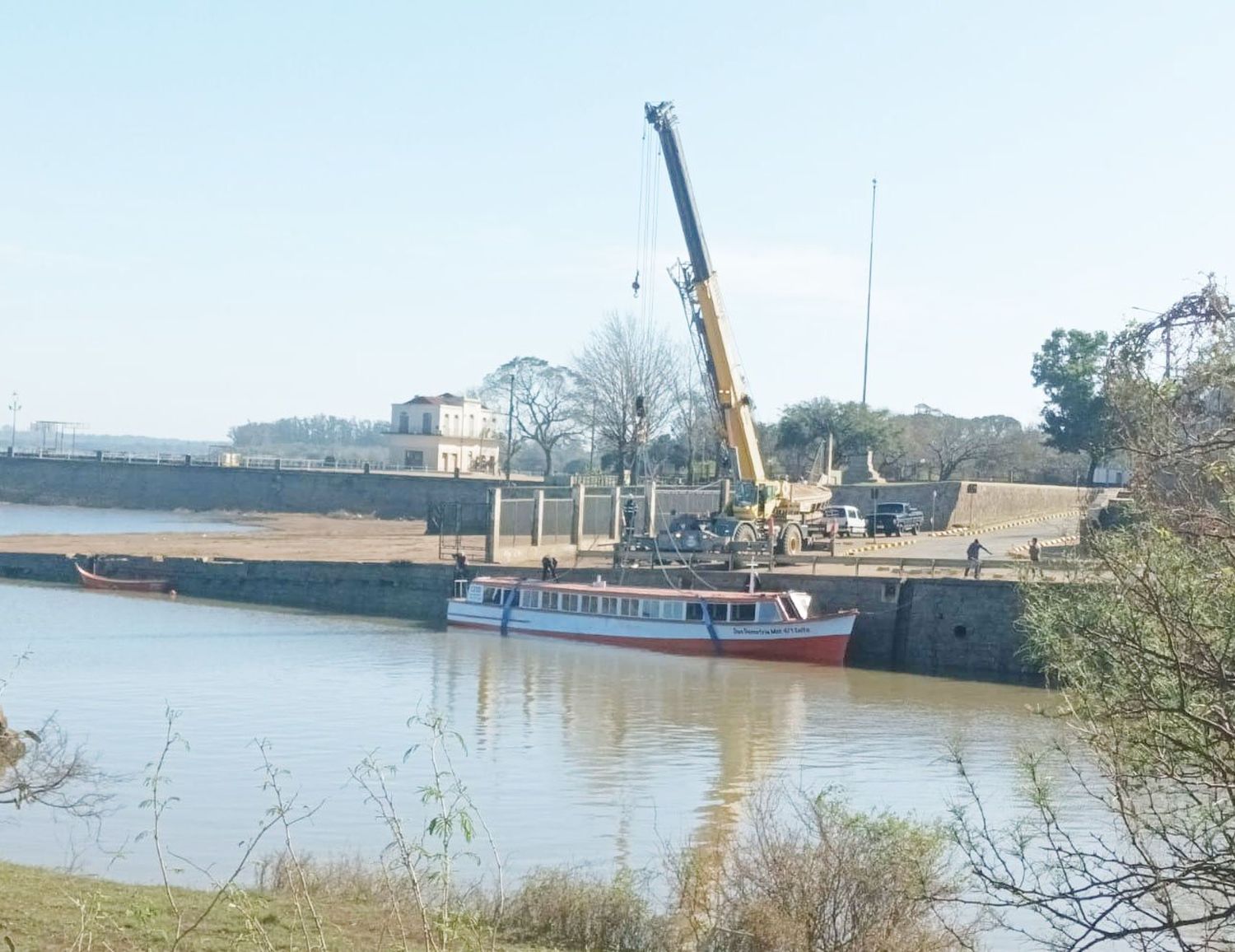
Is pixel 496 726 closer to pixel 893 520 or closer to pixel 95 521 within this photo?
pixel 893 520

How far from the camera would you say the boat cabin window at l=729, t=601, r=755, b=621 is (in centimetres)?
4200

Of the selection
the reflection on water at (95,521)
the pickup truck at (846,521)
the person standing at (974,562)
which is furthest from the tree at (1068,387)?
the reflection on water at (95,521)

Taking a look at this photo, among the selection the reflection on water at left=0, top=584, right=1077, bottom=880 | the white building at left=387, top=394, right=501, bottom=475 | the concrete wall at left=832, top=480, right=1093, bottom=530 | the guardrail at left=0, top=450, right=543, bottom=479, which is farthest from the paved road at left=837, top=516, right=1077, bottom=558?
the white building at left=387, top=394, right=501, bottom=475

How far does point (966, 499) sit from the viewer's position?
64312 mm

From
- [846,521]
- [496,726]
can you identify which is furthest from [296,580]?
[496,726]

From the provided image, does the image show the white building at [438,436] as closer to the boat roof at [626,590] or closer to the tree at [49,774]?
the boat roof at [626,590]

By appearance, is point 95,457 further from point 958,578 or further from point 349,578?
point 958,578

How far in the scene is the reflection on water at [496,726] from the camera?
2067cm

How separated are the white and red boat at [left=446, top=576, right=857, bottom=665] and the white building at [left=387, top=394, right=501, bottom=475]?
257 feet

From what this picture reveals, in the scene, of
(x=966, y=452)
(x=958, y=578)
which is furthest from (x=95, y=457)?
(x=958, y=578)

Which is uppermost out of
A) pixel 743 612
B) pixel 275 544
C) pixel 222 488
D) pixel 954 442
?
pixel 954 442

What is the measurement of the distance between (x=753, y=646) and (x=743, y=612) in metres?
0.97

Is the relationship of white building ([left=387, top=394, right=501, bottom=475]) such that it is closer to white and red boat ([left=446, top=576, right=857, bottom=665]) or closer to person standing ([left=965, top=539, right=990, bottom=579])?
white and red boat ([left=446, top=576, right=857, bottom=665])

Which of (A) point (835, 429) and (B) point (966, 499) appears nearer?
(B) point (966, 499)
